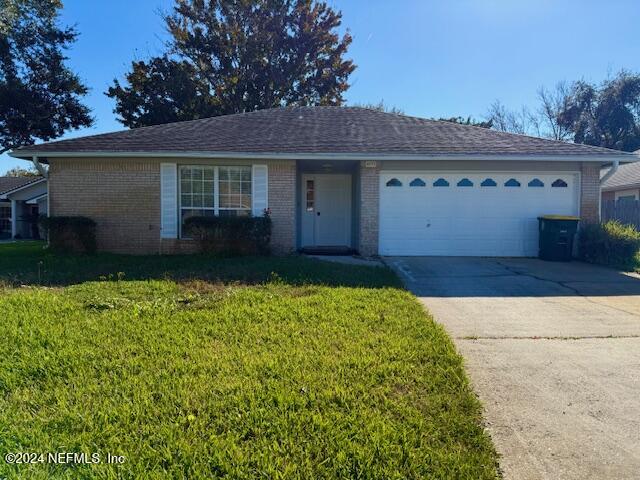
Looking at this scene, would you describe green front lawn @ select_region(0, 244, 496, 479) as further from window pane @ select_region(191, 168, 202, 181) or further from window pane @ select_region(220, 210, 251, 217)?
window pane @ select_region(191, 168, 202, 181)

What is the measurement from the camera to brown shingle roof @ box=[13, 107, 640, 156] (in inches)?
450

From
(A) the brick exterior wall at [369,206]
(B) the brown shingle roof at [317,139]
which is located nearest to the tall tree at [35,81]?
(B) the brown shingle roof at [317,139]

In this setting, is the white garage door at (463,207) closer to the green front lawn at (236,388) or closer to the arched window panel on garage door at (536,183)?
the arched window panel on garage door at (536,183)

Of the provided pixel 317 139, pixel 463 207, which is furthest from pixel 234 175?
pixel 463 207

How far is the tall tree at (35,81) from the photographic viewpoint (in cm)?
2252

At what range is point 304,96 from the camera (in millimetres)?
29719

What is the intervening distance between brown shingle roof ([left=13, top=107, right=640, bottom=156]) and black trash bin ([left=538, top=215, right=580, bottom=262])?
1762 mm

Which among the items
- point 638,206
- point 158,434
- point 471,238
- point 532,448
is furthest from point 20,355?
point 638,206

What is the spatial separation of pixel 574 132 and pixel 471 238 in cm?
3226

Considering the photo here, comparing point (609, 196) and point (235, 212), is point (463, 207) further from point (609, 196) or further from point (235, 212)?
point (609, 196)

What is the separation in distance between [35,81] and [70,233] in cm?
1719

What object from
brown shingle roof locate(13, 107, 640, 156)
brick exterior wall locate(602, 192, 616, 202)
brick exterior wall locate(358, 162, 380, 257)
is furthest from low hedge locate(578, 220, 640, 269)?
brick exterior wall locate(602, 192, 616, 202)

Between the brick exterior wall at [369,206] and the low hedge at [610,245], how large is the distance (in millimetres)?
5482

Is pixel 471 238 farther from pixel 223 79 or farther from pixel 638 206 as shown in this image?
pixel 223 79
